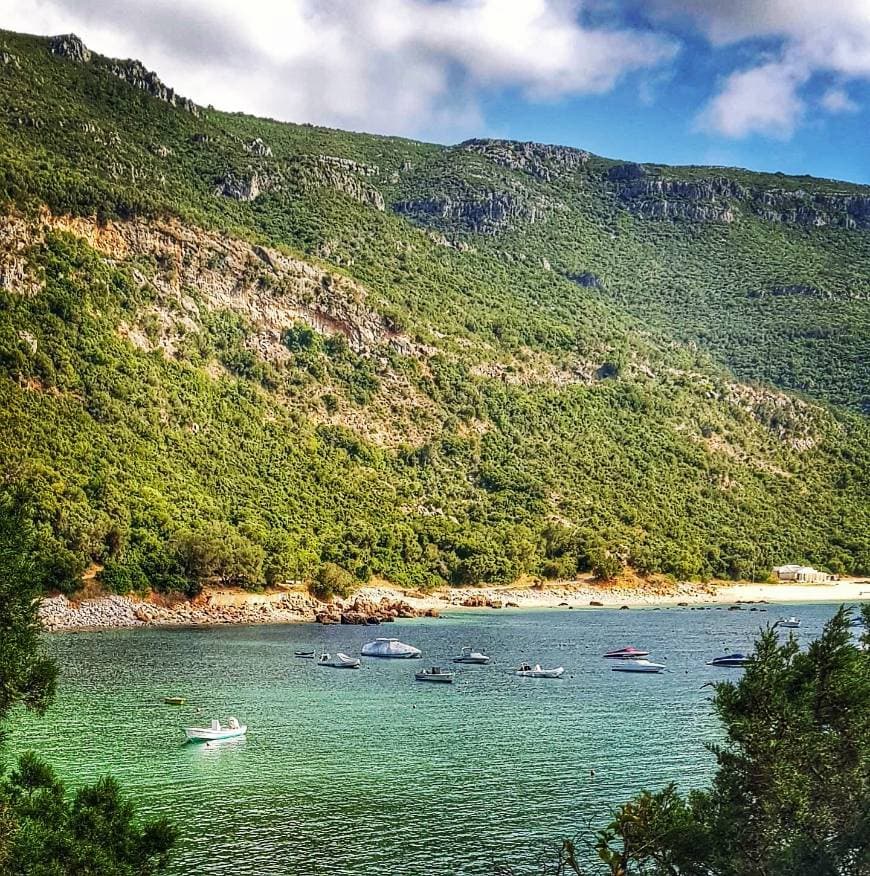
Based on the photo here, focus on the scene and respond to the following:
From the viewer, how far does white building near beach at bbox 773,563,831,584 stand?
129m

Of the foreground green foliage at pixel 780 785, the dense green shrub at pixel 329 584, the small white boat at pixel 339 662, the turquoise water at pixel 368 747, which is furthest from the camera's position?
the dense green shrub at pixel 329 584

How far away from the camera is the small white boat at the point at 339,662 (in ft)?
217

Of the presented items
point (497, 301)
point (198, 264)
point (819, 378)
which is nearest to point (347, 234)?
point (497, 301)

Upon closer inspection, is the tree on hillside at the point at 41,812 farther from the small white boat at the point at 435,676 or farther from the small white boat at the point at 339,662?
the small white boat at the point at 339,662

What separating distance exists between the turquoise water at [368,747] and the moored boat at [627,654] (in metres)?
1.75

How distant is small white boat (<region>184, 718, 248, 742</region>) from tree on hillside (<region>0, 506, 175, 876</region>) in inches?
920

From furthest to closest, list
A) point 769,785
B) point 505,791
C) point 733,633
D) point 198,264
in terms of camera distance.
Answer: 1. point 198,264
2. point 733,633
3. point 505,791
4. point 769,785

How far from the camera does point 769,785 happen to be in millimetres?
18172

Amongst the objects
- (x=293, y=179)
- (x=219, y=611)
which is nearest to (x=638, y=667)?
(x=219, y=611)

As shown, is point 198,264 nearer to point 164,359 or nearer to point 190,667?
point 164,359

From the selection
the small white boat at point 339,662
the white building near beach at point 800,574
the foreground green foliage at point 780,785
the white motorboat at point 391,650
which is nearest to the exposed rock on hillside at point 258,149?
the white building near beach at point 800,574

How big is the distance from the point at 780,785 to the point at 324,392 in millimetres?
118020

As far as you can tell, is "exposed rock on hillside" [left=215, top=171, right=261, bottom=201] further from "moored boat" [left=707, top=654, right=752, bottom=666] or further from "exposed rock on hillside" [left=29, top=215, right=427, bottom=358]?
"moored boat" [left=707, top=654, right=752, bottom=666]

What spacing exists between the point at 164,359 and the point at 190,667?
64543 millimetres
